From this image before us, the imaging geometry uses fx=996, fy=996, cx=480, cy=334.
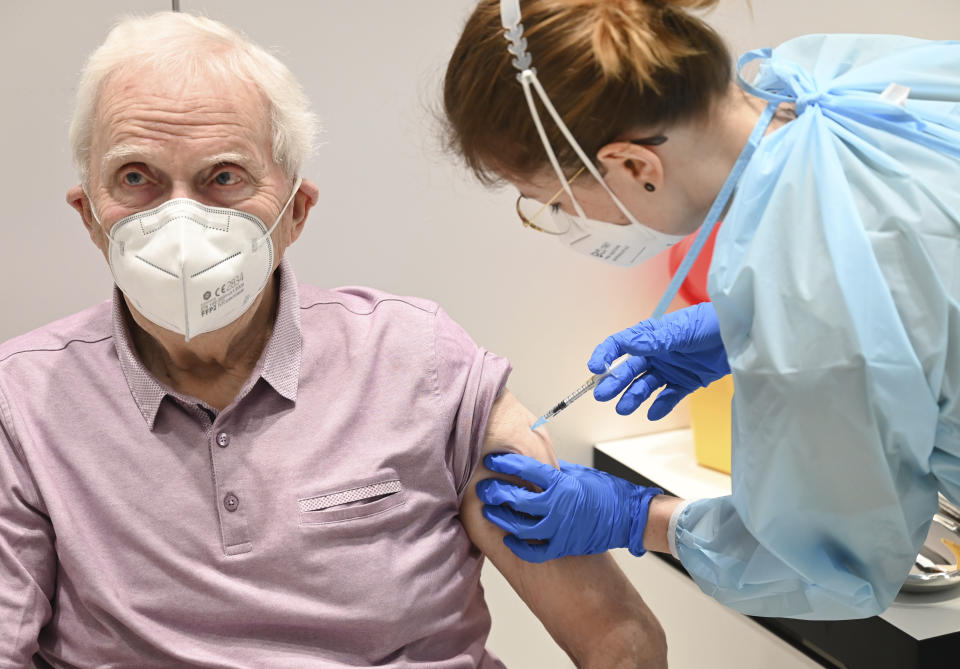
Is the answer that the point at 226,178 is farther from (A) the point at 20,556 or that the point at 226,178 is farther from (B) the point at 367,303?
(A) the point at 20,556

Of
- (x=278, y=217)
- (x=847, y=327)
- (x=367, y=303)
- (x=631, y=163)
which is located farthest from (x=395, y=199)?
(x=847, y=327)

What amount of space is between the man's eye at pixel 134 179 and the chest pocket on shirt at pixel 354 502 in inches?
21.0

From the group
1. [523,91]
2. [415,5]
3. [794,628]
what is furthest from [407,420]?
[415,5]

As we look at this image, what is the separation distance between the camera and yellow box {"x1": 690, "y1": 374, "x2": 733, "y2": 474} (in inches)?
94.7

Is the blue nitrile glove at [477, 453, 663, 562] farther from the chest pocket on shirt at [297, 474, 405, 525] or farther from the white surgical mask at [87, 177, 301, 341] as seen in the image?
the white surgical mask at [87, 177, 301, 341]

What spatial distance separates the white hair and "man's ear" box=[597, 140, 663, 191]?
1.83 feet

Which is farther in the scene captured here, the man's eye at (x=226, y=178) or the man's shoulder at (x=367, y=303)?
the man's shoulder at (x=367, y=303)

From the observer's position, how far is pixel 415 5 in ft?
7.27

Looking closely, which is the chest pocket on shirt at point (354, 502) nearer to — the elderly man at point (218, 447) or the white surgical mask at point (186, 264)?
the elderly man at point (218, 447)

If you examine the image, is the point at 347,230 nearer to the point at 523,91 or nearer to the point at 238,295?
the point at 238,295

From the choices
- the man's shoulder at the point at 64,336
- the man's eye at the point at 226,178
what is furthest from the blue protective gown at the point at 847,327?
the man's shoulder at the point at 64,336

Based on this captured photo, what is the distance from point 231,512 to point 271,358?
0.81ft

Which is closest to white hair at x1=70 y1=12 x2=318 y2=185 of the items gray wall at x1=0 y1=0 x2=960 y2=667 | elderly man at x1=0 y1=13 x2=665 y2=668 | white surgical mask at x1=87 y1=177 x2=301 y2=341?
elderly man at x1=0 y1=13 x2=665 y2=668

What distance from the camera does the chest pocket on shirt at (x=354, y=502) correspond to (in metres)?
1.50
